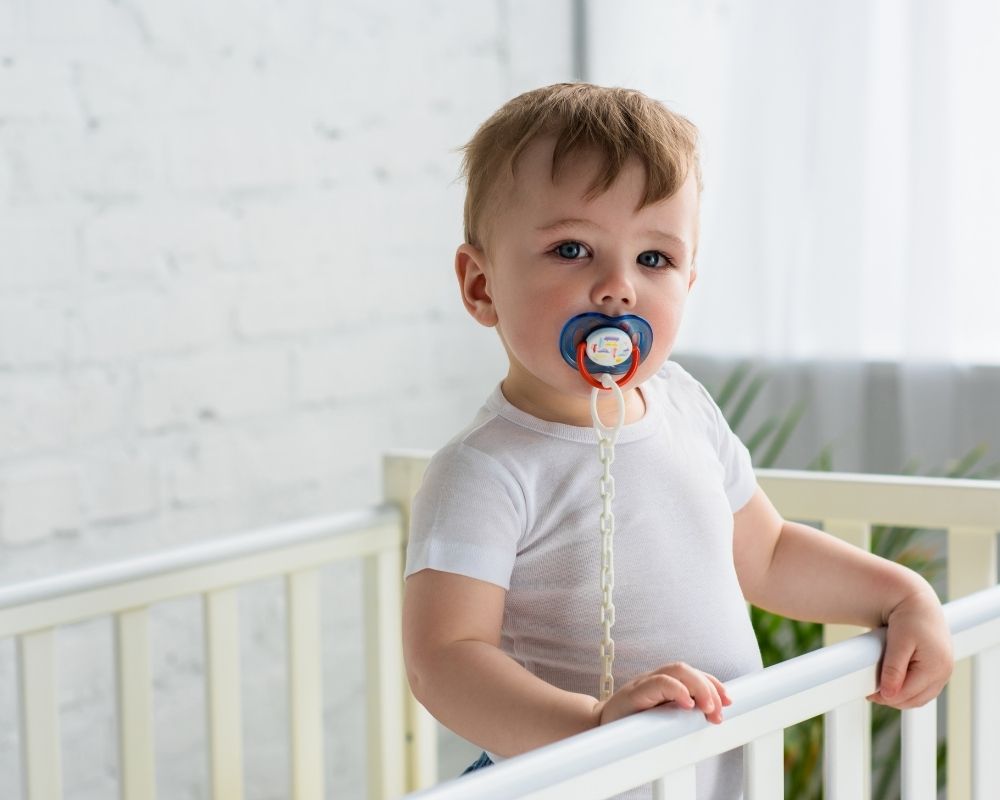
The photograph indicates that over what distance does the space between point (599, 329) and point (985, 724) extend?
38cm

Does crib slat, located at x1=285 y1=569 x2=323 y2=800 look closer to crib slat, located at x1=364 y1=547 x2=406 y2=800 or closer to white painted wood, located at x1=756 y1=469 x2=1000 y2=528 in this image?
crib slat, located at x1=364 y1=547 x2=406 y2=800

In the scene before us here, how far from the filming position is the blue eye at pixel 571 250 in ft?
2.81

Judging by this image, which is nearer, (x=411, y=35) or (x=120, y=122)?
(x=120, y=122)

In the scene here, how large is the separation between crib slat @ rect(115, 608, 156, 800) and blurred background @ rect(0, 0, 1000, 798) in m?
0.30

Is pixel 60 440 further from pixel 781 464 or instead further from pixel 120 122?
pixel 781 464

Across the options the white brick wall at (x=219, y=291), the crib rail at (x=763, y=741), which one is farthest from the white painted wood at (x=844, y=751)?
the white brick wall at (x=219, y=291)

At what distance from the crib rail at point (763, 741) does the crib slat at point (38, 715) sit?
52 centimetres

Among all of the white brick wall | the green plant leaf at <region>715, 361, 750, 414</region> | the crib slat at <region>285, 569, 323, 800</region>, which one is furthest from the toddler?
the green plant leaf at <region>715, 361, 750, 414</region>

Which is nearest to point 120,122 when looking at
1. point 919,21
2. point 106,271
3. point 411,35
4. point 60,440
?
point 106,271

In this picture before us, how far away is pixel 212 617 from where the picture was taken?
46.6 inches

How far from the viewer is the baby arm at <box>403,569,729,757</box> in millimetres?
733

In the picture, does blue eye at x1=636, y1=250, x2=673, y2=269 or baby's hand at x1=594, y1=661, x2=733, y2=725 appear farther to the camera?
blue eye at x1=636, y1=250, x2=673, y2=269

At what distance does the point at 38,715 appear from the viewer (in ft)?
3.53

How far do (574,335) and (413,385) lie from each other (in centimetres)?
97
